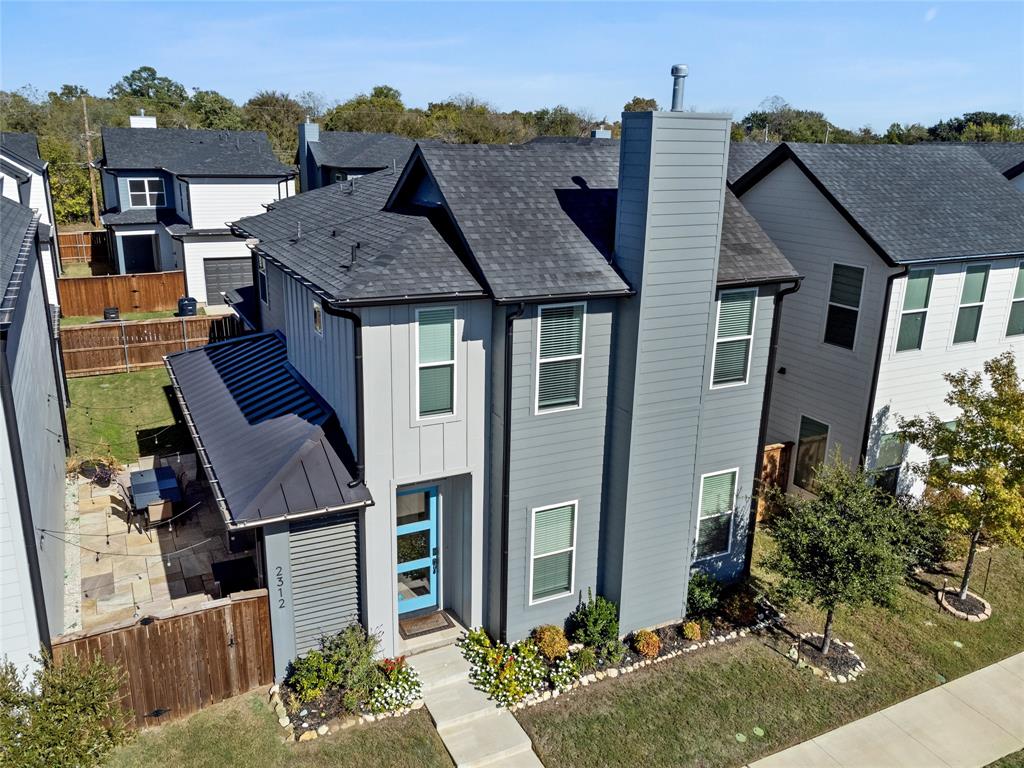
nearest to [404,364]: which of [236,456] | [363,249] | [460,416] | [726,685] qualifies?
[460,416]

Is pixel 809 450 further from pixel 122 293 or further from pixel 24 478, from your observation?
pixel 122 293

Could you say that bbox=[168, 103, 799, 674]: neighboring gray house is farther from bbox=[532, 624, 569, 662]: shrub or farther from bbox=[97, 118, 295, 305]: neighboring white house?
bbox=[97, 118, 295, 305]: neighboring white house

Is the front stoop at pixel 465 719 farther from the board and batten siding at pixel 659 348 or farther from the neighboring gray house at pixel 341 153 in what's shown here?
the neighboring gray house at pixel 341 153

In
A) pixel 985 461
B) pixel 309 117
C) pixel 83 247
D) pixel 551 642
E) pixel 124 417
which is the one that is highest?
pixel 309 117

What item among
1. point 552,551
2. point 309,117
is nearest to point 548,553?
point 552,551

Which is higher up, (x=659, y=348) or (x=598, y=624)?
(x=659, y=348)

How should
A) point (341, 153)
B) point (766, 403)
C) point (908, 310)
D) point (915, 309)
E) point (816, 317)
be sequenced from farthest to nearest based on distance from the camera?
point (341, 153) → point (816, 317) → point (915, 309) → point (908, 310) → point (766, 403)
